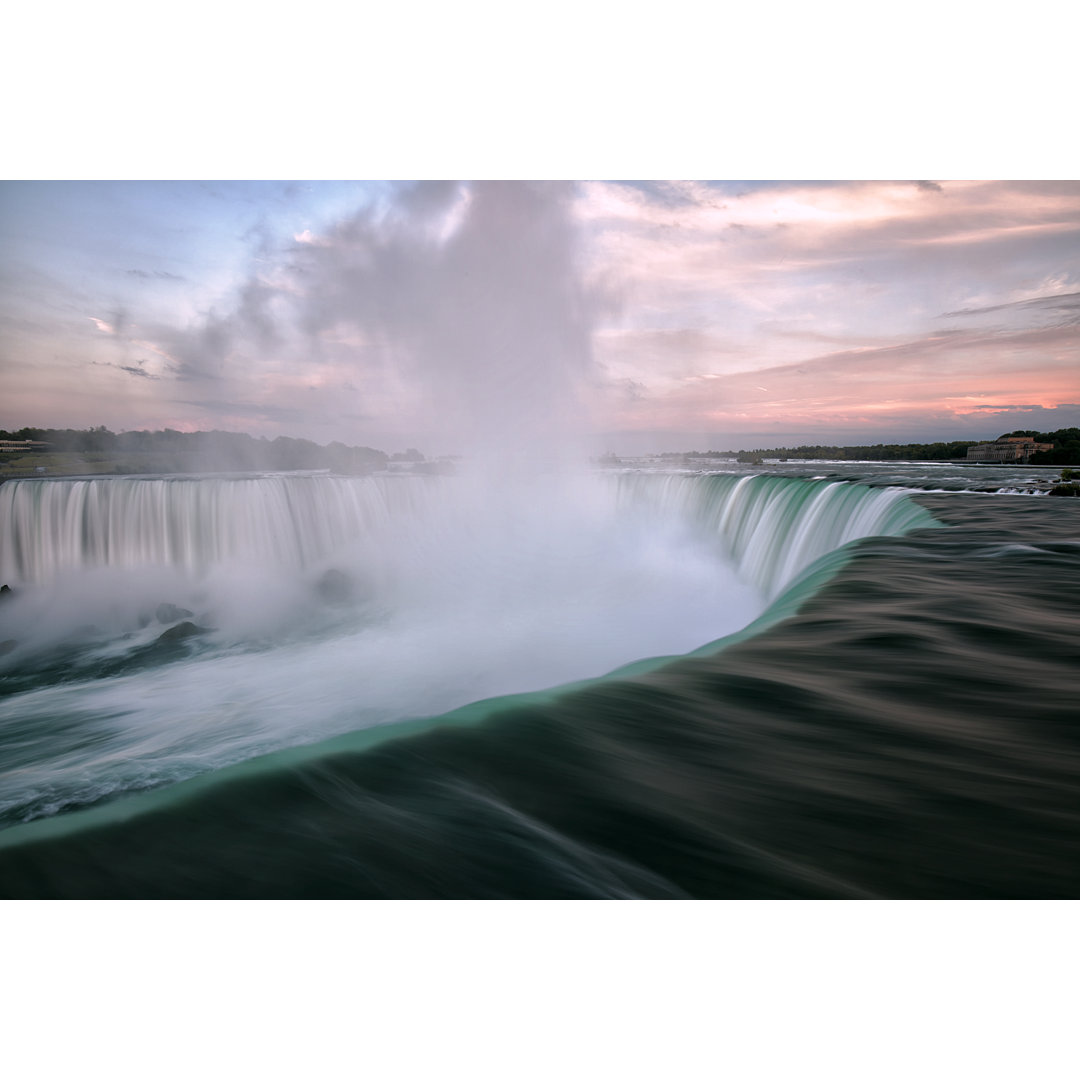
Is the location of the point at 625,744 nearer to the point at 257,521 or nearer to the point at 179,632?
the point at 179,632

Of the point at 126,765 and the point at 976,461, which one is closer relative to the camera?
the point at 126,765

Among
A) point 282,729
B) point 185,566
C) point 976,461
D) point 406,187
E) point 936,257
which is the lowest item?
point 282,729

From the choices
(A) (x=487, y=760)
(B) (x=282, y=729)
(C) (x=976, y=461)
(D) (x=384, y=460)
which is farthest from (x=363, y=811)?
(C) (x=976, y=461)

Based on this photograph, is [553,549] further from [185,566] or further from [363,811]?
[363,811]

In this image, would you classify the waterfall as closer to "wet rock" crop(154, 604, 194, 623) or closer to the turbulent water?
the turbulent water

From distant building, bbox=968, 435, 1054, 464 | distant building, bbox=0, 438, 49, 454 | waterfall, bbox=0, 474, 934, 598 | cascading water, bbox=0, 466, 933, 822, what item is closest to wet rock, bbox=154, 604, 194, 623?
cascading water, bbox=0, 466, 933, 822

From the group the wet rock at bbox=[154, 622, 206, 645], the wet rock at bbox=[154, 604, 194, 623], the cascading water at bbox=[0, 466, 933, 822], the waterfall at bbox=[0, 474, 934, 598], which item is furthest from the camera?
the wet rock at bbox=[154, 604, 194, 623]

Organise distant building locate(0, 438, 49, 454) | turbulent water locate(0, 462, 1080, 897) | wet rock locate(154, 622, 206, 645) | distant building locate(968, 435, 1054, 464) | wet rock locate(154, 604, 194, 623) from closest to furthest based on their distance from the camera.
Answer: turbulent water locate(0, 462, 1080, 897)
wet rock locate(154, 622, 206, 645)
wet rock locate(154, 604, 194, 623)
distant building locate(0, 438, 49, 454)
distant building locate(968, 435, 1054, 464)
